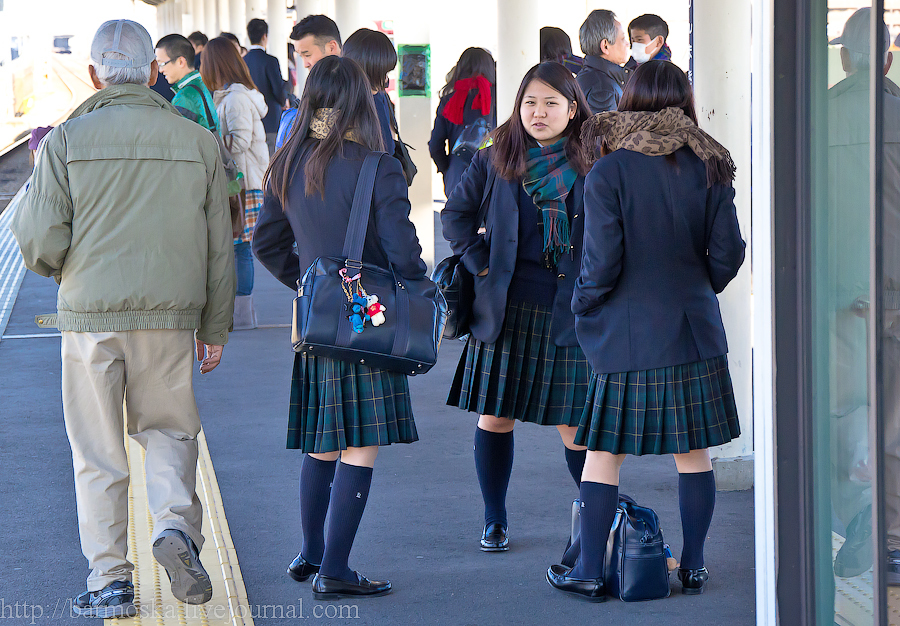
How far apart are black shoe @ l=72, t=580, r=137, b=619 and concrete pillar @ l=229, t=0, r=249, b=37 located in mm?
19309

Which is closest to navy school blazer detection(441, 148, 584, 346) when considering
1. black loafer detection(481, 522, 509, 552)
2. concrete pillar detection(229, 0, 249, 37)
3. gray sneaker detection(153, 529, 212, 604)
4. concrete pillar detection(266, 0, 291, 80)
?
black loafer detection(481, 522, 509, 552)

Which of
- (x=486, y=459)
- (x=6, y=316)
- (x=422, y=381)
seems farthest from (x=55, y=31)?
(x=486, y=459)

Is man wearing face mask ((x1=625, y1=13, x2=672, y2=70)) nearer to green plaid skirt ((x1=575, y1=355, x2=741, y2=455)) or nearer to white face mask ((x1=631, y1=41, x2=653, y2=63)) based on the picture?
white face mask ((x1=631, y1=41, x2=653, y2=63))

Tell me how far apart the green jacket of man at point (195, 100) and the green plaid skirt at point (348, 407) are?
3.41 metres

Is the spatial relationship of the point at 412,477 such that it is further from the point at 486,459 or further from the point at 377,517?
the point at 486,459

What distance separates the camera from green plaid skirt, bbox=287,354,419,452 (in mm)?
3166

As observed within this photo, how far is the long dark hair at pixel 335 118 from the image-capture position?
3.12 meters

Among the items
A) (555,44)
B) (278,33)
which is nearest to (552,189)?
(555,44)

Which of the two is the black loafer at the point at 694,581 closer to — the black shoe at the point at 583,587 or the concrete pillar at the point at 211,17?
the black shoe at the point at 583,587

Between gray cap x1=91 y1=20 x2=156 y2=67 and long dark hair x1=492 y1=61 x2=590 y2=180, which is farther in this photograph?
long dark hair x1=492 y1=61 x2=590 y2=180

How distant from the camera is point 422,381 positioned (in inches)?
252

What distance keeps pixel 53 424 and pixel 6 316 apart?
11.2 ft

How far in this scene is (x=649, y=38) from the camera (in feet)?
23.1

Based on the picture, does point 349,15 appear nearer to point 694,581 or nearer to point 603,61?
point 603,61
